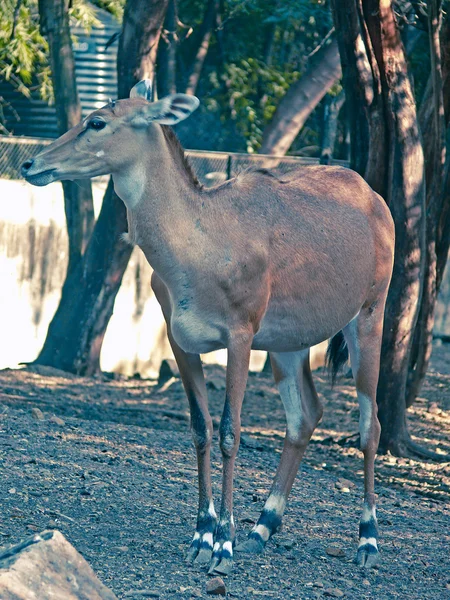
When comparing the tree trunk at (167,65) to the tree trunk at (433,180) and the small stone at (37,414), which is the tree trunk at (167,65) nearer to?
the tree trunk at (433,180)

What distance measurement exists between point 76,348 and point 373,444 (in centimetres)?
560

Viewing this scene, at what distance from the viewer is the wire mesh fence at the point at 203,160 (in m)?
11.5

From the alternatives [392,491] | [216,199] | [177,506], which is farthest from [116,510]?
[392,491]

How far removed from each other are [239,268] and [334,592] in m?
1.64

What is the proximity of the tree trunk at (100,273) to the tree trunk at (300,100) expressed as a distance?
4939mm

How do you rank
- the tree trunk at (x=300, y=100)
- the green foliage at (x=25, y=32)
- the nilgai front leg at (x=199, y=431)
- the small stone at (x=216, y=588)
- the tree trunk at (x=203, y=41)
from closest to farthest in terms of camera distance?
the small stone at (x=216, y=588), the nilgai front leg at (x=199, y=431), the green foliage at (x=25, y=32), the tree trunk at (x=300, y=100), the tree trunk at (x=203, y=41)

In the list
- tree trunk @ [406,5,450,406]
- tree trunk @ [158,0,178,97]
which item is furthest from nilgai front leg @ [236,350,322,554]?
tree trunk @ [158,0,178,97]

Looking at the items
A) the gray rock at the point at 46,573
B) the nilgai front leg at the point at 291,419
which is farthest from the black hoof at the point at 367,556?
the gray rock at the point at 46,573

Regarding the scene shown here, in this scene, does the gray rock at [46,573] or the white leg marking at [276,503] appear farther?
the white leg marking at [276,503]

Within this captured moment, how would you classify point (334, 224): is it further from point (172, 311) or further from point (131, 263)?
point (131, 263)

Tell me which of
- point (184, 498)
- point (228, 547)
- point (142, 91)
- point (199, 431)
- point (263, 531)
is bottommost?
point (184, 498)

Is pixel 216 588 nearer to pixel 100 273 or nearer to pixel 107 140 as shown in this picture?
pixel 107 140

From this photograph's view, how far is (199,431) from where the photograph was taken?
5.19 meters

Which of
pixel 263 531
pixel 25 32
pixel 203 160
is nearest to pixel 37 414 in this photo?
pixel 263 531
